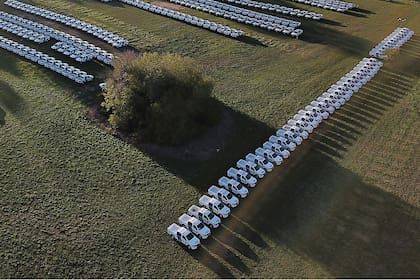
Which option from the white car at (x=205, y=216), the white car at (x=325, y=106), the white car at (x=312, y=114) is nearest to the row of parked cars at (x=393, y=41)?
the white car at (x=325, y=106)

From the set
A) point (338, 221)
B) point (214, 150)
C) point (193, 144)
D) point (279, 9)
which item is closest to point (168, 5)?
point (279, 9)

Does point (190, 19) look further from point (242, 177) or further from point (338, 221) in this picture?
point (338, 221)

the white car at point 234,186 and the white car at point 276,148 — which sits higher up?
the white car at point 276,148

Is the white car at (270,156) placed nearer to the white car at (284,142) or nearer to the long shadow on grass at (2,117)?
the white car at (284,142)

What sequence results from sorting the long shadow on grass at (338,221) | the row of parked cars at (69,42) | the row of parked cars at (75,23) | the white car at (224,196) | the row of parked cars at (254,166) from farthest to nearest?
the row of parked cars at (75,23)
the row of parked cars at (69,42)
the white car at (224,196)
the row of parked cars at (254,166)
the long shadow on grass at (338,221)

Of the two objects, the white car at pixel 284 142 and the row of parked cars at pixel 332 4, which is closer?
the white car at pixel 284 142

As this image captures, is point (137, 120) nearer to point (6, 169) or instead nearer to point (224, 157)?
point (224, 157)

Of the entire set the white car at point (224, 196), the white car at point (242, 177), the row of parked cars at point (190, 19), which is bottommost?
the white car at point (224, 196)
